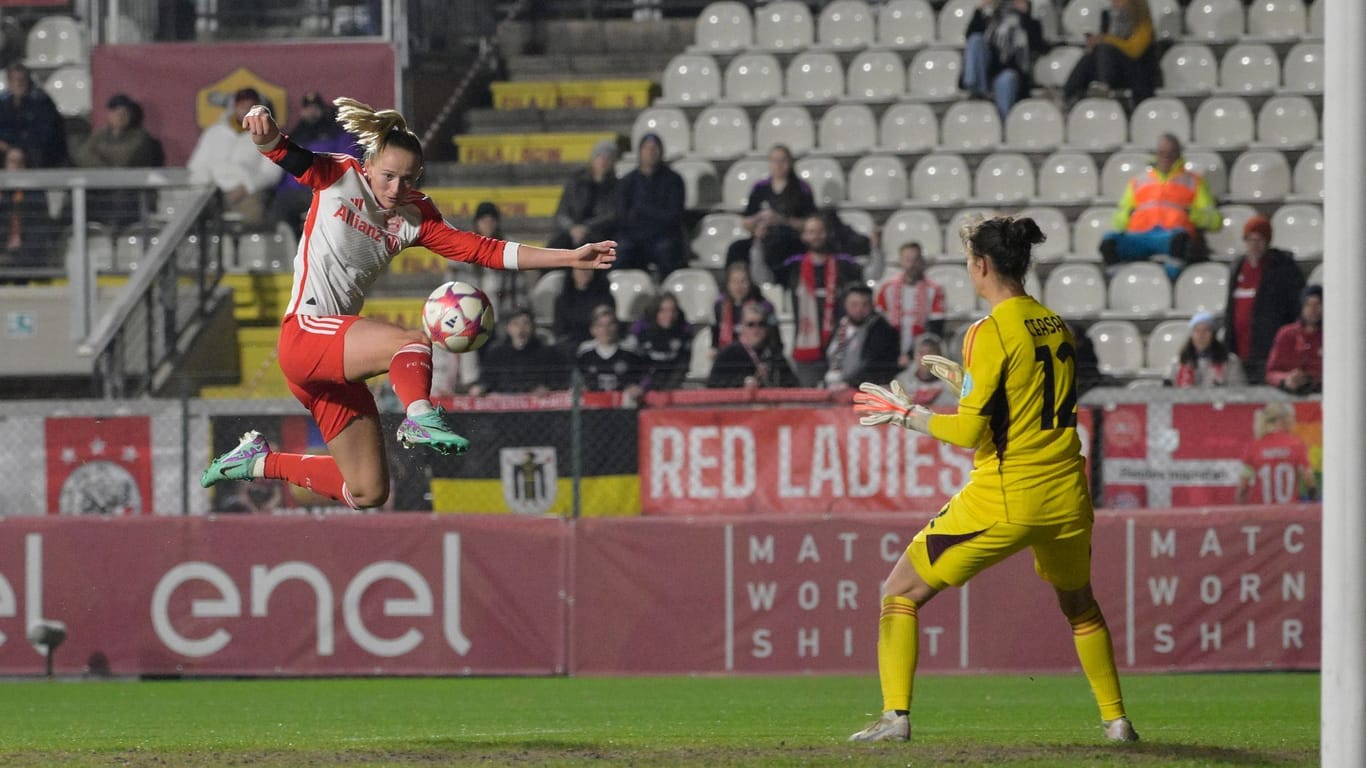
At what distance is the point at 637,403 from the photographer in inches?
583

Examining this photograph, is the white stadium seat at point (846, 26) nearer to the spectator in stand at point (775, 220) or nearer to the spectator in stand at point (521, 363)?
the spectator in stand at point (775, 220)

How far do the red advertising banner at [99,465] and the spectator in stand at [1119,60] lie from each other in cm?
1014

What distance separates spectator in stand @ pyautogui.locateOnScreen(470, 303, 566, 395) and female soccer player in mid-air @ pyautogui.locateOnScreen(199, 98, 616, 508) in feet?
22.5

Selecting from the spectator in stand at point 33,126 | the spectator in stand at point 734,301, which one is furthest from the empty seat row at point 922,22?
the spectator in stand at point 33,126

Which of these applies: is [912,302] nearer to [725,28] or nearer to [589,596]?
[589,596]

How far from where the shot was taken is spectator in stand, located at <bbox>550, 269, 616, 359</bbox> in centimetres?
1686

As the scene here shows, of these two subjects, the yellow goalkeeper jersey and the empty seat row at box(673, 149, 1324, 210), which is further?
the empty seat row at box(673, 149, 1324, 210)

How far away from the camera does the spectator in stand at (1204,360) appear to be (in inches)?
608

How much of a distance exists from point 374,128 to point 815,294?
352 inches

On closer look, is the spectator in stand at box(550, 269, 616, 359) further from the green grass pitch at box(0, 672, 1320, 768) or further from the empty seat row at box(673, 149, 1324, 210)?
the green grass pitch at box(0, 672, 1320, 768)

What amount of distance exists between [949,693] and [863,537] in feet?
5.22

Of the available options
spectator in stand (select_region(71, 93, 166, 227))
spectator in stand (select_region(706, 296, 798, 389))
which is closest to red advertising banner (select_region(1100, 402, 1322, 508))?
spectator in stand (select_region(706, 296, 798, 389))

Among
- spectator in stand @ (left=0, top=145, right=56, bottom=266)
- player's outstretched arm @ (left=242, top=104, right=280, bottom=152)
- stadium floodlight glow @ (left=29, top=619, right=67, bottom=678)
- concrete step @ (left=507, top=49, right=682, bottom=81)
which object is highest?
concrete step @ (left=507, top=49, right=682, bottom=81)

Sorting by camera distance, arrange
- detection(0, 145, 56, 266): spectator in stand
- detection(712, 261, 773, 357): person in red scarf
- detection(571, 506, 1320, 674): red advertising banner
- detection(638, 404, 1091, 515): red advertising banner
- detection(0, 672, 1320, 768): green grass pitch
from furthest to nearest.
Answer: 1. detection(0, 145, 56, 266): spectator in stand
2. detection(712, 261, 773, 357): person in red scarf
3. detection(638, 404, 1091, 515): red advertising banner
4. detection(571, 506, 1320, 674): red advertising banner
5. detection(0, 672, 1320, 768): green grass pitch
